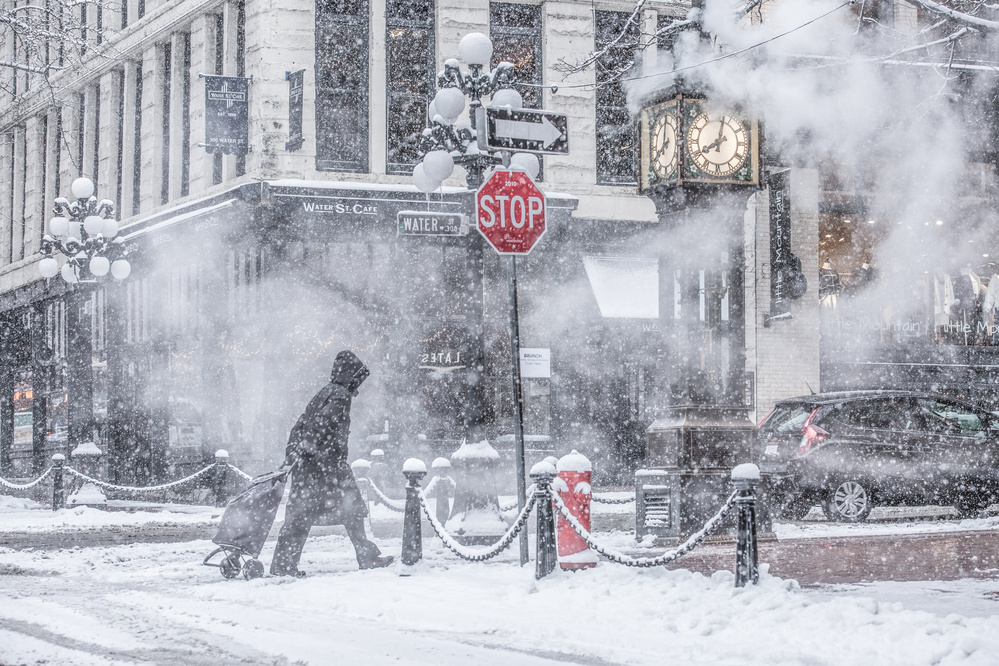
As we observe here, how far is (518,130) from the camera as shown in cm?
933

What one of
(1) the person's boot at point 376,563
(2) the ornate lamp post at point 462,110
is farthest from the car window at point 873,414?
(1) the person's boot at point 376,563

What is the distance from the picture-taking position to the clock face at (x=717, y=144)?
10914 millimetres

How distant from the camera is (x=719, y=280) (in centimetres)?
1123

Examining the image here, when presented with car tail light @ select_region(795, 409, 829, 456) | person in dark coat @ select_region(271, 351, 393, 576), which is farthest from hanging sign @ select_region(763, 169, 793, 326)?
person in dark coat @ select_region(271, 351, 393, 576)

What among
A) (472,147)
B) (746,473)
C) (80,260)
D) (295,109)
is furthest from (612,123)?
(746,473)

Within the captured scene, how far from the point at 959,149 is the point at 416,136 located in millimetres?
10698

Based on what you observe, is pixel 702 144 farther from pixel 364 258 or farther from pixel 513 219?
pixel 364 258

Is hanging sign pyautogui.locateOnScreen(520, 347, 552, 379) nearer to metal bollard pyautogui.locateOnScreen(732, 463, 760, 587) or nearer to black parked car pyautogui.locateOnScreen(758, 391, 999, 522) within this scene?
black parked car pyautogui.locateOnScreen(758, 391, 999, 522)

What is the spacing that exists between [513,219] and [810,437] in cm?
588

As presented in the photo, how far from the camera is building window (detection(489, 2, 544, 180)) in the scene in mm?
19781

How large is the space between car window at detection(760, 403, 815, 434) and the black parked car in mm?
14

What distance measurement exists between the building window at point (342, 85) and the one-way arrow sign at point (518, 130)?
31.4ft

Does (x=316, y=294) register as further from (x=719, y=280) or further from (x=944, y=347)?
(x=944, y=347)

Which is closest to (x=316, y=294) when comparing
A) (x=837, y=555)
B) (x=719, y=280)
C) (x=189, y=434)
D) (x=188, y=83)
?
(x=189, y=434)
